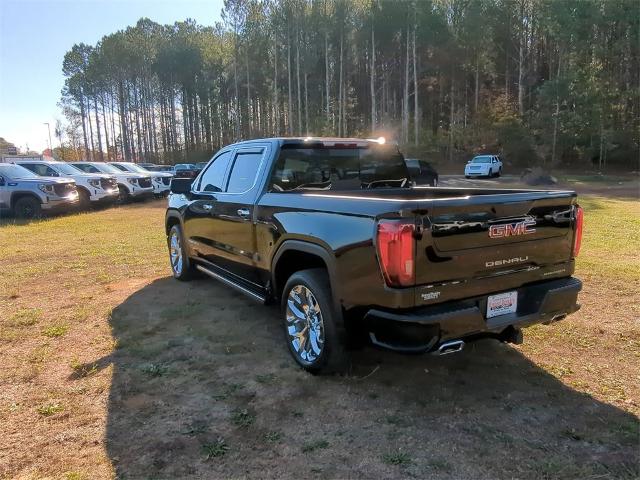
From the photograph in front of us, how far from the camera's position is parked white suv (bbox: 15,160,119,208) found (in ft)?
54.4

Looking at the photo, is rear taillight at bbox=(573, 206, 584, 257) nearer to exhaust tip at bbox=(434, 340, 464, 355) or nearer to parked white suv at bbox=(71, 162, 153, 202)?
exhaust tip at bbox=(434, 340, 464, 355)

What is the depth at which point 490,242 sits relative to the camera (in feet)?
10.1

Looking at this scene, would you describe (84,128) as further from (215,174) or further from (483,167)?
(215,174)

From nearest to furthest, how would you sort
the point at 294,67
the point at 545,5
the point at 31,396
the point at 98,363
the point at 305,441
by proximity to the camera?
the point at 305,441 < the point at 31,396 < the point at 98,363 < the point at 545,5 < the point at 294,67

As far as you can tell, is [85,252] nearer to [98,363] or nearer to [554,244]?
[98,363]

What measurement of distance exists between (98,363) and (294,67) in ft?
144

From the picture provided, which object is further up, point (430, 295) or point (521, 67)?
point (521, 67)

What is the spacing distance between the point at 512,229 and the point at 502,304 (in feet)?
1.66

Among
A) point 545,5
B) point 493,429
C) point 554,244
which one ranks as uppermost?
point 545,5

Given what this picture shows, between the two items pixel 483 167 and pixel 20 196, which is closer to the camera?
pixel 20 196

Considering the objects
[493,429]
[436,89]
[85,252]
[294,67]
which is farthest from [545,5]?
[493,429]

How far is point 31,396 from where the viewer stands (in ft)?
11.3

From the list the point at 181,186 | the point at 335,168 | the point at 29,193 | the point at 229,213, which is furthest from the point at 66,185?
the point at 335,168

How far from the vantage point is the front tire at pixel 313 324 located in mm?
3361
